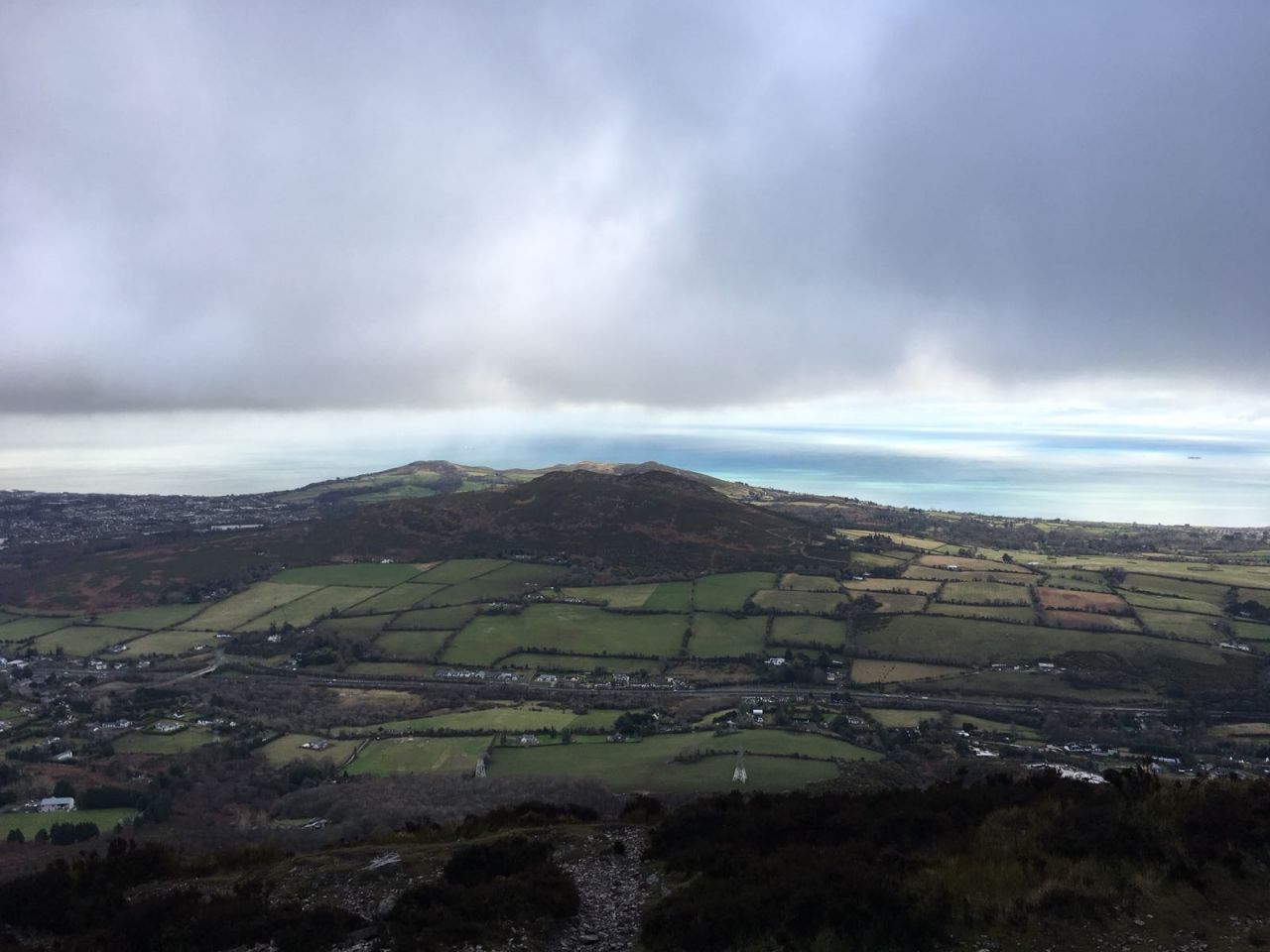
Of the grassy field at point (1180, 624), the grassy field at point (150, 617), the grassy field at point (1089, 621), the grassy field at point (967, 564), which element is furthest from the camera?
the grassy field at point (967, 564)

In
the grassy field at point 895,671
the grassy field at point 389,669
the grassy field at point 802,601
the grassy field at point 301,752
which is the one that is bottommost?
the grassy field at point 301,752

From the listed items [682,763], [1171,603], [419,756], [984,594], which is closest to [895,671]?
[984,594]

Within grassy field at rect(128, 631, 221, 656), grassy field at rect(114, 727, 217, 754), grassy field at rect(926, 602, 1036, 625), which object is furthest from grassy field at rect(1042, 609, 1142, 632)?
grassy field at rect(128, 631, 221, 656)

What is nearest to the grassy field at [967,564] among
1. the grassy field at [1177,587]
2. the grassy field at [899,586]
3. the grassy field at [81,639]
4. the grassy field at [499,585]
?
the grassy field at [899,586]

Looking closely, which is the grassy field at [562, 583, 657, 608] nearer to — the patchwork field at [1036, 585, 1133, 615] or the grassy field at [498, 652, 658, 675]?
the grassy field at [498, 652, 658, 675]

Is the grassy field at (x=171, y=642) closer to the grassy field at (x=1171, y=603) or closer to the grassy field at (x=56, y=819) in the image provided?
the grassy field at (x=56, y=819)

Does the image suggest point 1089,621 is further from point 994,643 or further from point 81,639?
point 81,639
